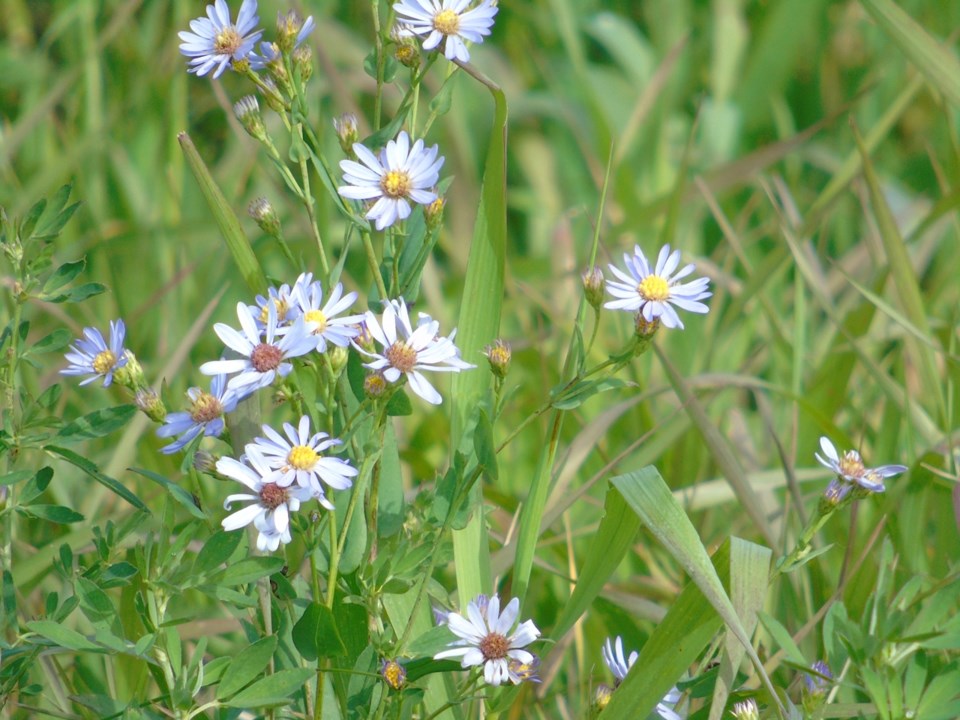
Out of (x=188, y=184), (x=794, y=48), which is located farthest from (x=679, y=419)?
(x=794, y=48)

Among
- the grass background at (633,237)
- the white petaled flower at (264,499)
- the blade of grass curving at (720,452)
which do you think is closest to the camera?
the white petaled flower at (264,499)

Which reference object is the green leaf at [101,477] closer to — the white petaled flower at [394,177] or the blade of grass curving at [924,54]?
the white petaled flower at [394,177]

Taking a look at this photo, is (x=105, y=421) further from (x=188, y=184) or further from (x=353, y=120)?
(x=188, y=184)

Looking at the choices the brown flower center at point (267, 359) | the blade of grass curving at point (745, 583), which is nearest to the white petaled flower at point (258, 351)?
the brown flower center at point (267, 359)

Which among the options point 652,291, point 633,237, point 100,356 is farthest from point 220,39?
point 633,237

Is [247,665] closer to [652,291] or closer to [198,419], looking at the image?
[198,419]

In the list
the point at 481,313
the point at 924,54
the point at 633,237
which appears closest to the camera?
the point at 481,313
